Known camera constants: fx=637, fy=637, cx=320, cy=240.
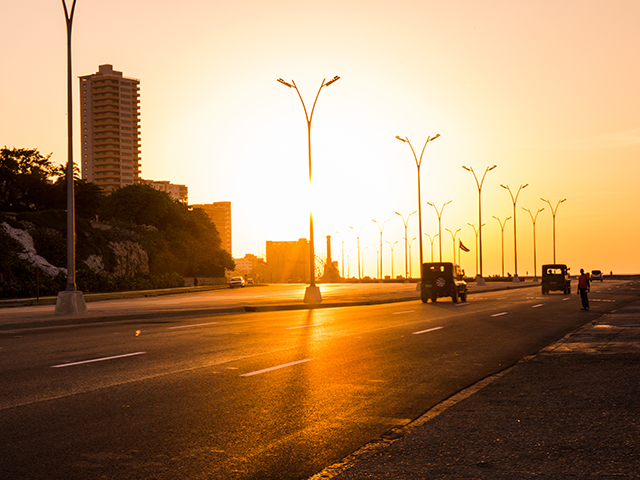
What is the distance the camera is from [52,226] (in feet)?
209

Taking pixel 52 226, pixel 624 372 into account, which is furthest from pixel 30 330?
pixel 52 226

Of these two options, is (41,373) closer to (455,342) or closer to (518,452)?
(518,452)

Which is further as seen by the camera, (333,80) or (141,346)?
(333,80)

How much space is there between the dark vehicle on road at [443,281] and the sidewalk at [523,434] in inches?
955

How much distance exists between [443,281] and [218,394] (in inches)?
1070

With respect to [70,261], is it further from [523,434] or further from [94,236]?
[94,236]

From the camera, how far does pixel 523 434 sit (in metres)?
5.73

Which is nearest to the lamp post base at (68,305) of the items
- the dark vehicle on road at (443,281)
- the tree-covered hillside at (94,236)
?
the dark vehicle on road at (443,281)

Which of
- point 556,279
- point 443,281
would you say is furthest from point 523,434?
point 556,279

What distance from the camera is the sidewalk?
184 inches

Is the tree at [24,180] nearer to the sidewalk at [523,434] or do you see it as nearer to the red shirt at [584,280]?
the red shirt at [584,280]

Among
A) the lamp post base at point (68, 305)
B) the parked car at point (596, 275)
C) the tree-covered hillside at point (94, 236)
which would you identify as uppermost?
the tree-covered hillside at point (94, 236)

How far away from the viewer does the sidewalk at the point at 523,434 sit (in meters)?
4.68

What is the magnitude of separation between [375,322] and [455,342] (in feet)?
19.6
